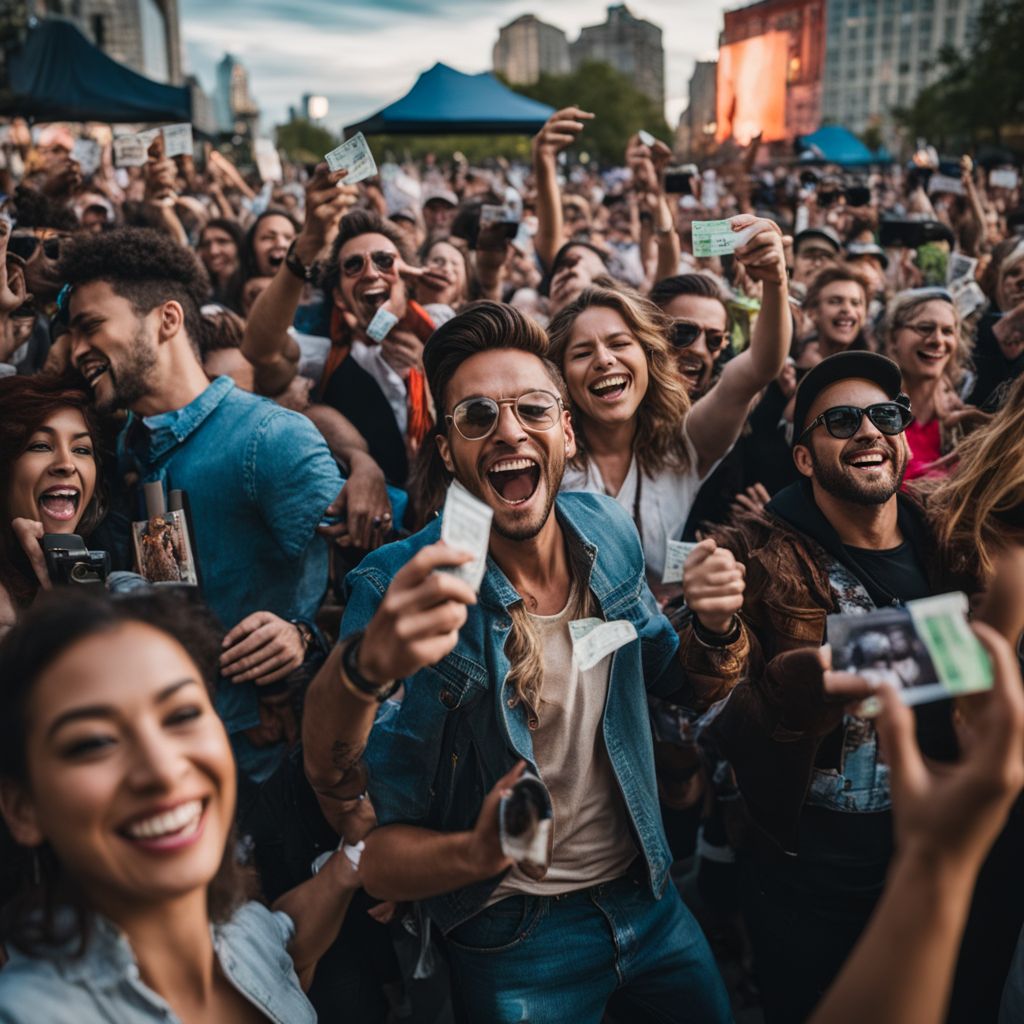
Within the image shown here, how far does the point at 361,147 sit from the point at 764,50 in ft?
33.1

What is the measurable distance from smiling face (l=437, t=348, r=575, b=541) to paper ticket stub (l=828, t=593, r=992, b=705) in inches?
34.3

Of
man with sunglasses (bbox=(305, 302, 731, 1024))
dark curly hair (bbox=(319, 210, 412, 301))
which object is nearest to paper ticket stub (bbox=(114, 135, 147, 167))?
dark curly hair (bbox=(319, 210, 412, 301))

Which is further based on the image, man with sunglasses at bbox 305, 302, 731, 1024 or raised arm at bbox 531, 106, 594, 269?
raised arm at bbox 531, 106, 594, 269

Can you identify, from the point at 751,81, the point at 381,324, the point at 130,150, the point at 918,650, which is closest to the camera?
the point at 918,650

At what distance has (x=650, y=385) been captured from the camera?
3426 millimetres

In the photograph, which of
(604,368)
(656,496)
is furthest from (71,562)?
(656,496)

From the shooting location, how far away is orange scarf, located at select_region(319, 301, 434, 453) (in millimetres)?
4141

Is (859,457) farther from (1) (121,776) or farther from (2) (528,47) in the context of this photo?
(2) (528,47)

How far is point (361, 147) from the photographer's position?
3.66m

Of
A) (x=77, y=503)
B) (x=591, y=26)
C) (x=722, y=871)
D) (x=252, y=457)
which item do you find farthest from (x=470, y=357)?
(x=591, y=26)

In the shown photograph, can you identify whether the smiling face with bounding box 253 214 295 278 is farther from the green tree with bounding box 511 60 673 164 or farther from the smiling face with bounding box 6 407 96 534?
the green tree with bounding box 511 60 673 164

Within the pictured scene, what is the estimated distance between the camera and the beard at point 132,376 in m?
2.89

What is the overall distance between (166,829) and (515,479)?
45.5 inches

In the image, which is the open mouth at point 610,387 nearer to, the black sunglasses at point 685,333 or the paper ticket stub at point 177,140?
the black sunglasses at point 685,333
